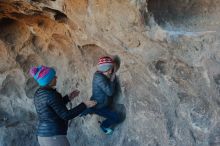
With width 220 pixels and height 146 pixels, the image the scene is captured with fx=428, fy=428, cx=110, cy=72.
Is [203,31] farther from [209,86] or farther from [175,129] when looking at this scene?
[175,129]

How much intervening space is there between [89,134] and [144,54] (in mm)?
1364

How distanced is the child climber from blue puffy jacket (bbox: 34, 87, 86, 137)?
20.9 inches

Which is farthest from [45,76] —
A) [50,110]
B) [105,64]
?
[105,64]

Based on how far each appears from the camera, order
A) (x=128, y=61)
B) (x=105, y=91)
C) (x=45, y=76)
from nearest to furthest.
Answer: (x=45, y=76) → (x=128, y=61) → (x=105, y=91)

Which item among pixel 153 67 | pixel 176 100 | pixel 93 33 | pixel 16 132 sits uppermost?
pixel 93 33

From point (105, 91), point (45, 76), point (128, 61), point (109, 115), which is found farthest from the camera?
point (109, 115)

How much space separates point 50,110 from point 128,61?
843mm

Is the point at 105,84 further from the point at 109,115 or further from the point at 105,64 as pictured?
the point at 109,115

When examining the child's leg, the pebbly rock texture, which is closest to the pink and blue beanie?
the pebbly rock texture

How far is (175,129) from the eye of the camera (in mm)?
3279

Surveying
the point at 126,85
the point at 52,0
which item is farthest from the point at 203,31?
the point at 52,0

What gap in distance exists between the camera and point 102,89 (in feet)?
12.1

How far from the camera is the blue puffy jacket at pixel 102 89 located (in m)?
3.64

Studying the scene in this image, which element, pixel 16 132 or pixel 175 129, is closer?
pixel 175 129
